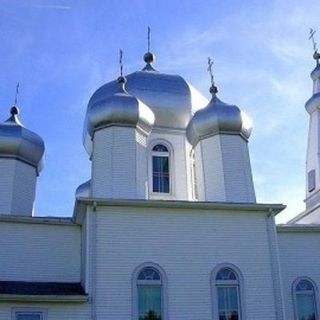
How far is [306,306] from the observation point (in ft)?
56.3

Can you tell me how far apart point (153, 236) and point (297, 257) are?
463 cm

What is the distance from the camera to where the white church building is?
15.3m

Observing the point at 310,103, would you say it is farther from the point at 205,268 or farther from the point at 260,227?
the point at 205,268

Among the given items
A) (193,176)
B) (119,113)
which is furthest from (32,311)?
(193,176)

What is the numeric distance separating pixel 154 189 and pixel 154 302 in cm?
469

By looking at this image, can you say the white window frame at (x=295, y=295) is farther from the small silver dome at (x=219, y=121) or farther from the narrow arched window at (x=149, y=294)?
the small silver dome at (x=219, y=121)

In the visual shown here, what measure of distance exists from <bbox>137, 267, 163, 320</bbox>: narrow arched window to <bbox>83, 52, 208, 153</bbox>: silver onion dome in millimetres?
6279

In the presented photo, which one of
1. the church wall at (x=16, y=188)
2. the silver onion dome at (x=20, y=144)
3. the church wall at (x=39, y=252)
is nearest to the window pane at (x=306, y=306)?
the church wall at (x=39, y=252)

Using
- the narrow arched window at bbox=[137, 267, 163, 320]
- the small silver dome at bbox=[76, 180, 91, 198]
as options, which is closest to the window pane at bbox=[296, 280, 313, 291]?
the narrow arched window at bbox=[137, 267, 163, 320]

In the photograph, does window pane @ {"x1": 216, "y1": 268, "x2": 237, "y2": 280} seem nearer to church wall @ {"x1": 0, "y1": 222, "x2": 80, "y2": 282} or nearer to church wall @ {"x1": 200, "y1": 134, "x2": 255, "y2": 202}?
church wall @ {"x1": 200, "y1": 134, "x2": 255, "y2": 202}

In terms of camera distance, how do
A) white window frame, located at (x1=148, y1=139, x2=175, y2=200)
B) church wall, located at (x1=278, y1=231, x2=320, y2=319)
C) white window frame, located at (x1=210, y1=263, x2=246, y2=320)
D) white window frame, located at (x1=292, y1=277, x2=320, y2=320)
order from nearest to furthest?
white window frame, located at (x1=210, y1=263, x2=246, y2=320)
white window frame, located at (x1=292, y1=277, x2=320, y2=320)
church wall, located at (x1=278, y1=231, x2=320, y2=319)
white window frame, located at (x1=148, y1=139, x2=175, y2=200)

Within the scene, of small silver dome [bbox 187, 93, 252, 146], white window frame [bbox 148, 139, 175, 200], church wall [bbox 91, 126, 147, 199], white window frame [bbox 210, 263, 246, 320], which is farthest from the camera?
white window frame [bbox 148, 139, 175, 200]

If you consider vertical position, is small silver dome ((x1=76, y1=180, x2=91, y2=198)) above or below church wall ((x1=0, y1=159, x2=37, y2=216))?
above

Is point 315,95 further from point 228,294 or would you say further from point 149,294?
point 149,294
